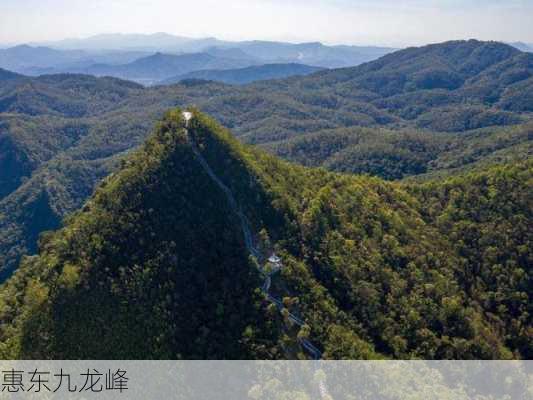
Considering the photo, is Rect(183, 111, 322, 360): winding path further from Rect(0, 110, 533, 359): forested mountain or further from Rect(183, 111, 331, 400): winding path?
Rect(0, 110, 533, 359): forested mountain

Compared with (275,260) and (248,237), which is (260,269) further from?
(248,237)

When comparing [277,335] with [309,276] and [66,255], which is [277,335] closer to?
[309,276]

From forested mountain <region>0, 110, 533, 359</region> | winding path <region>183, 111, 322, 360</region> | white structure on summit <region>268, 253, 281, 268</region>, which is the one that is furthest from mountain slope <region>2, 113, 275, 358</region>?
white structure on summit <region>268, 253, 281, 268</region>

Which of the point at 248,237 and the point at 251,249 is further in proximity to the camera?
the point at 248,237

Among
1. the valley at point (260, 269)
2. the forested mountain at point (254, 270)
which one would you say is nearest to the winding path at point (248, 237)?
the valley at point (260, 269)

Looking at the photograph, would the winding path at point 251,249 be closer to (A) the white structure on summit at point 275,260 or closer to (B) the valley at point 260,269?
(B) the valley at point 260,269

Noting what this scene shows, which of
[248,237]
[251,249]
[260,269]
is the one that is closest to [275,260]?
[260,269]

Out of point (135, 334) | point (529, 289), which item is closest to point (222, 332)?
point (135, 334)

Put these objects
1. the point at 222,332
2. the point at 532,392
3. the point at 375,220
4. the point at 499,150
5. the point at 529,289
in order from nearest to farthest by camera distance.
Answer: the point at 222,332
the point at 532,392
the point at 529,289
the point at 375,220
the point at 499,150
